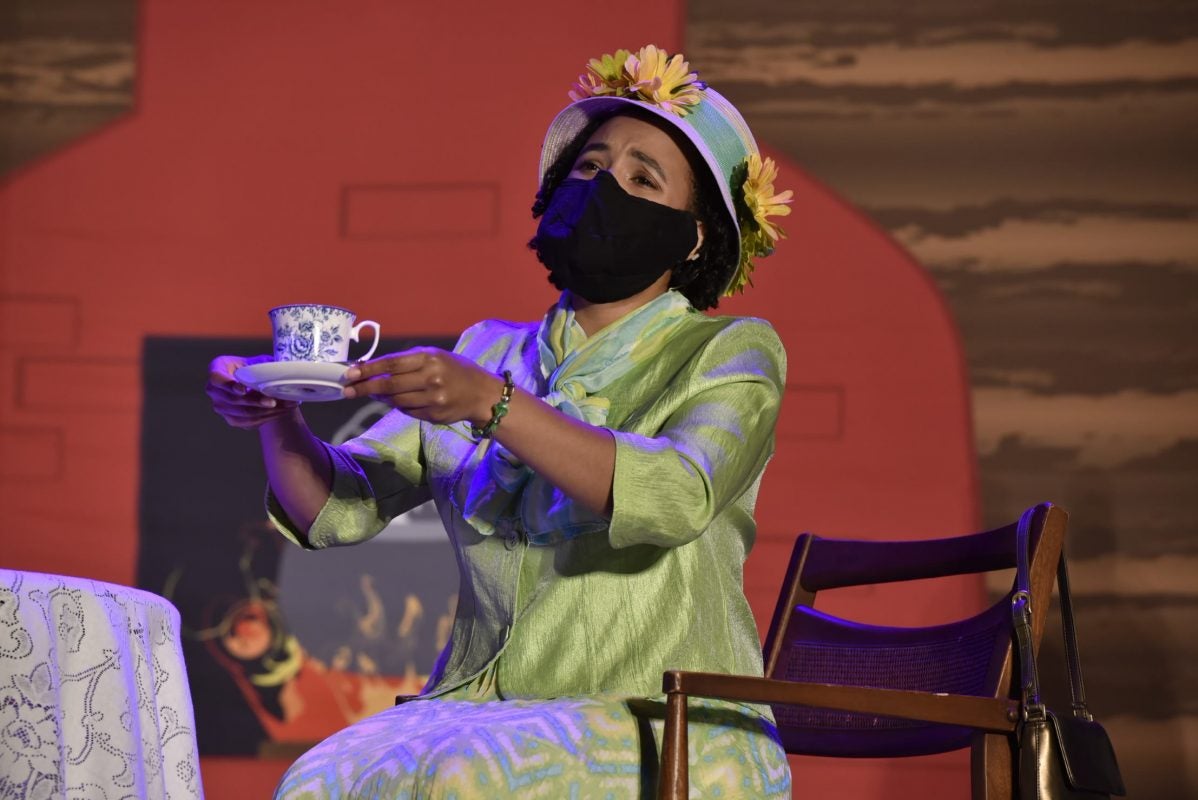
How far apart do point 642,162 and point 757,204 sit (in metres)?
0.18

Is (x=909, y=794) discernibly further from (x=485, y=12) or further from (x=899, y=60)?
(x=485, y=12)

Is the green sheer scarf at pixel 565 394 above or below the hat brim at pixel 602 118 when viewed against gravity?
below

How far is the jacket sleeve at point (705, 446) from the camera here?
1516mm

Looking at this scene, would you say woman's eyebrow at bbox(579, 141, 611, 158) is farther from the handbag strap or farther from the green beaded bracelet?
the handbag strap

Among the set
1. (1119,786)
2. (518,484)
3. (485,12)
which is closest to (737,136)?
(518,484)

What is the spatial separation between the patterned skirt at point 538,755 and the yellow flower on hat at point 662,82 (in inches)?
32.7

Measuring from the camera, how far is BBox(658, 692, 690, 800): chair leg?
4.79 ft

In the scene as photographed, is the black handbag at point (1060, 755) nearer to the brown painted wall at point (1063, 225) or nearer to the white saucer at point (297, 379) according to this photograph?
the white saucer at point (297, 379)

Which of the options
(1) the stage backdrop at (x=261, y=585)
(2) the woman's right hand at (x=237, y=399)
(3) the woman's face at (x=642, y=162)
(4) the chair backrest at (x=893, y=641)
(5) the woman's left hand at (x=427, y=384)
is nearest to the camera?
(5) the woman's left hand at (x=427, y=384)

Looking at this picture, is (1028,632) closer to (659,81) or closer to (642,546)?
(642,546)

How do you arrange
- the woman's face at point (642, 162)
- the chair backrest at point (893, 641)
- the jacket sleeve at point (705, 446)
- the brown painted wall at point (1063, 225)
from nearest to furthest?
the jacket sleeve at point (705, 446) → the chair backrest at point (893, 641) → the woman's face at point (642, 162) → the brown painted wall at point (1063, 225)

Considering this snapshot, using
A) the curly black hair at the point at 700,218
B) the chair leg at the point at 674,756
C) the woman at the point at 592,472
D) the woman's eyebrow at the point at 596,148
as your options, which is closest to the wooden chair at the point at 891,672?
the chair leg at the point at 674,756

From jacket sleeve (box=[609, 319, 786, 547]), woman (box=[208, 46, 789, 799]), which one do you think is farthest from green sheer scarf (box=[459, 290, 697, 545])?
jacket sleeve (box=[609, 319, 786, 547])

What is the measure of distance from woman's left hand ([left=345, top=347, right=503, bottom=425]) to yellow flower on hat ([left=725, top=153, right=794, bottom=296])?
2.22 feet
